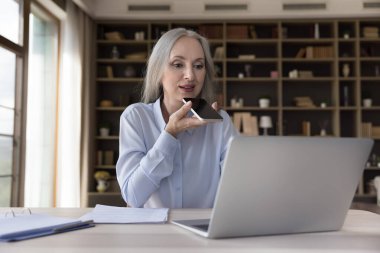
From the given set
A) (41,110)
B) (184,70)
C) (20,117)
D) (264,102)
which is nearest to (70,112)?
(41,110)

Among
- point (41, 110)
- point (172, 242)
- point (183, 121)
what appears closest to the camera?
point (172, 242)

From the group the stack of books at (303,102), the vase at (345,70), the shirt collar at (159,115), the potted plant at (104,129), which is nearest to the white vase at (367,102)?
the vase at (345,70)

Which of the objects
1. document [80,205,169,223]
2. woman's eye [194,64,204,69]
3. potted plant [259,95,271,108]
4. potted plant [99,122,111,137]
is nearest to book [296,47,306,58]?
potted plant [259,95,271,108]

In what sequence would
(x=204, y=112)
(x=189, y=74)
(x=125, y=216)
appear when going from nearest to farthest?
(x=125, y=216), (x=204, y=112), (x=189, y=74)

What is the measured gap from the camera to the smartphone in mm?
1107

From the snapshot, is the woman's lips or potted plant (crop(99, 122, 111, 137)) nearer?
the woman's lips

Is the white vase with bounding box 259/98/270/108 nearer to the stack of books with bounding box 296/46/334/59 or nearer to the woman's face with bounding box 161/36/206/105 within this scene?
the stack of books with bounding box 296/46/334/59

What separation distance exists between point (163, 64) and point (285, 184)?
0.91m

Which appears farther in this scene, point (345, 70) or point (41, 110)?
point (345, 70)

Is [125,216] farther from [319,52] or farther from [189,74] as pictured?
[319,52]

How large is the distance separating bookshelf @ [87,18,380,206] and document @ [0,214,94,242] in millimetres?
4373

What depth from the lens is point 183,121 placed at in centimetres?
130

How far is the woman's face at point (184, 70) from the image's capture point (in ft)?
5.14

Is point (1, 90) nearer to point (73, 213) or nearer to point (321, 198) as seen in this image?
point (73, 213)
